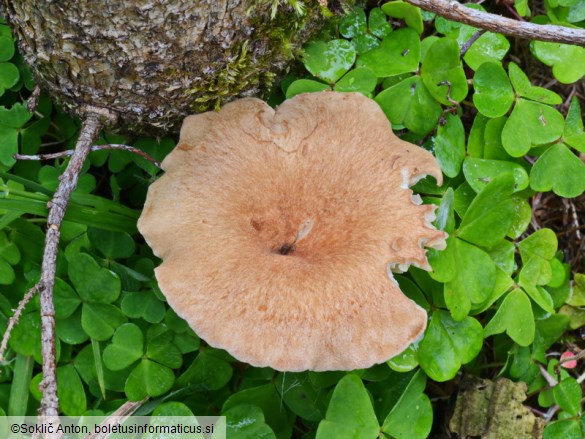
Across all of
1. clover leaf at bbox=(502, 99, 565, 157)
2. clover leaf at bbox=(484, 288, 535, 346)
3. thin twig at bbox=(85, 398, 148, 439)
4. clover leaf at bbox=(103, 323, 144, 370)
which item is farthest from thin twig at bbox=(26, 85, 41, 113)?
clover leaf at bbox=(484, 288, 535, 346)

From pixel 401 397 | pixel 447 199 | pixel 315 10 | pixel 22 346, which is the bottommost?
pixel 401 397

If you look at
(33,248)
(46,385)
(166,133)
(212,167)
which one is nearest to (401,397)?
(212,167)

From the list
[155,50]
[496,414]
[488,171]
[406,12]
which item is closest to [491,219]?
[488,171]

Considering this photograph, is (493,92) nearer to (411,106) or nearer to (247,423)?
(411,106)

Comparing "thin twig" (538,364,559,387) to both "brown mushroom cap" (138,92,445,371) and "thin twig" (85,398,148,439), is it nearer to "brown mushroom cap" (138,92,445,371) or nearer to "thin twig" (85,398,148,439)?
"brown mushroom cap" (138,92,445,371)

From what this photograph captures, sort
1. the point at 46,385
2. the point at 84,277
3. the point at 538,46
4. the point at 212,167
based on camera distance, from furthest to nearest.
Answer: the point at 538,46 → the point at 84,277 → the point at 212,167 → the point at 46,385

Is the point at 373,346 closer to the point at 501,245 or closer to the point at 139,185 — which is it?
the point at 501,245
